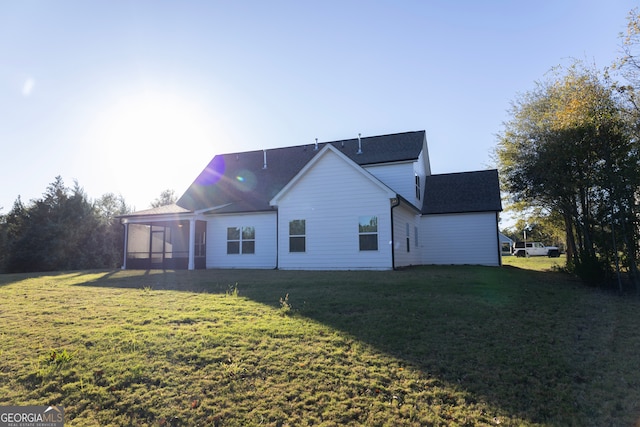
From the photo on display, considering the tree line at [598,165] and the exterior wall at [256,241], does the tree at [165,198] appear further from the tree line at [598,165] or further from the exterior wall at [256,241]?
the tree line at [598,165]

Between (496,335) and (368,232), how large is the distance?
9975 mm

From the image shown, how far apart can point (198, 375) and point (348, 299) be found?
428cm

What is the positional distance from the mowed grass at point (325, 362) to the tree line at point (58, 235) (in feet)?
59.4

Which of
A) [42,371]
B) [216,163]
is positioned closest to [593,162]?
[42,371]

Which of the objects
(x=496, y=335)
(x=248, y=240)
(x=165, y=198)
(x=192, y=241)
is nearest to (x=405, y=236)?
(x=248, y=240)

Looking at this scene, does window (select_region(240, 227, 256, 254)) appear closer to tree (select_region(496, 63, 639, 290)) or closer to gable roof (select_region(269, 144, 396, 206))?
gable roof (select_region(269, 144, 396, 206))

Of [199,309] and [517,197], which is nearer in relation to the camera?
[199,309]

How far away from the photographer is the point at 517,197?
1580cm

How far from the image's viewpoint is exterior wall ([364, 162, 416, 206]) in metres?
19.7

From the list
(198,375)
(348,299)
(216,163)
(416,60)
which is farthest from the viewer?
A: (216,163)

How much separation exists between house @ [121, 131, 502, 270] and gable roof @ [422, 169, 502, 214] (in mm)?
55

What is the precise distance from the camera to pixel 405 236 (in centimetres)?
1764

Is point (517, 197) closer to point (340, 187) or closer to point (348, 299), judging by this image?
point (340, 187)

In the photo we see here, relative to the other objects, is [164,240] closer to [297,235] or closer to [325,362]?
[297,235]
